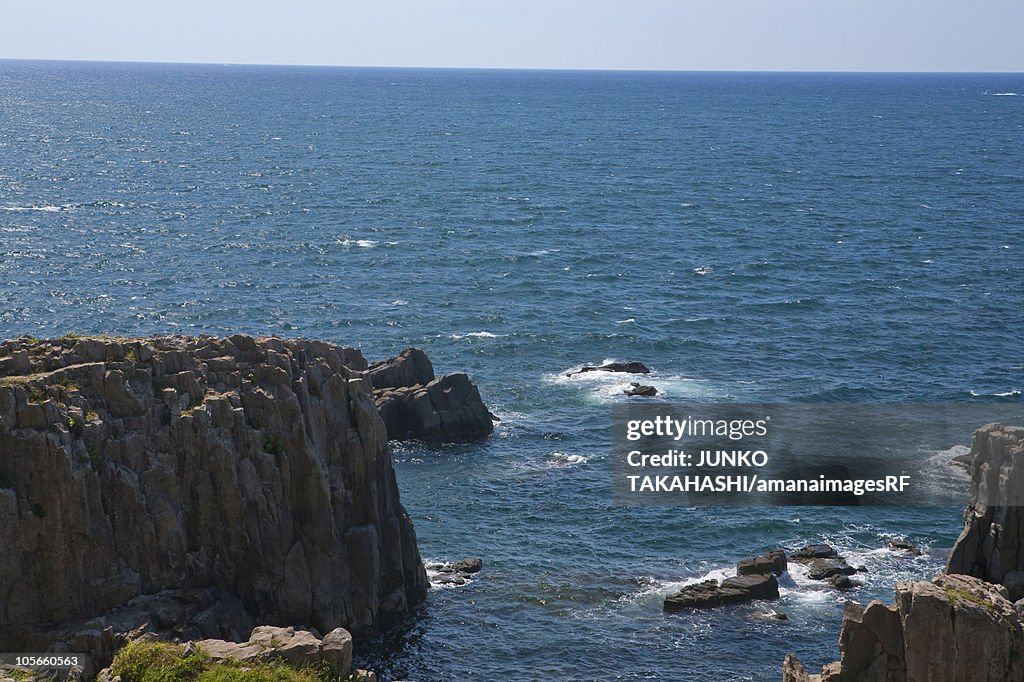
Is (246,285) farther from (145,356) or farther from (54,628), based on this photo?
(54,628)

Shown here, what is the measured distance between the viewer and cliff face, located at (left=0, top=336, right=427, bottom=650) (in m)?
58.4

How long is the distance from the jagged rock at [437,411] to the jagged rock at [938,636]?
5125 cm

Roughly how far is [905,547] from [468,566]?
89.1 feet

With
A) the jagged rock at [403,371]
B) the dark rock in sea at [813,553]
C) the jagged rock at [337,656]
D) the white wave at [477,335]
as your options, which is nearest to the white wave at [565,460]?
the jagged rock at [403,371]

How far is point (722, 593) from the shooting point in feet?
236

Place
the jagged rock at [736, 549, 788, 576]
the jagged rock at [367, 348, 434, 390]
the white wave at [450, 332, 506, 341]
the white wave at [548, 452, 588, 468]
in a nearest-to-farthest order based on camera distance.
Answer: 1. the jagged rock at [736, 549, 788, 576]
2. the white wave at [548, 452, 588, 468]
3. the jagged rock at [367, 348, 434, 390]
4. the white wave at [450, 332, 506, 341]

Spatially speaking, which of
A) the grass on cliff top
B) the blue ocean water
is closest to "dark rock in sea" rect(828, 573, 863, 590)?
the blue ocean water

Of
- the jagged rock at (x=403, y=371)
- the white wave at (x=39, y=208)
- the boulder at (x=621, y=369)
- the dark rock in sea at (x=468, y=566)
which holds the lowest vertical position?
the dark rock in sea at (x=468, y=566)

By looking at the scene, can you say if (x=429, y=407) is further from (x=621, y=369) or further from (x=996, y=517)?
(x=996, y=517)

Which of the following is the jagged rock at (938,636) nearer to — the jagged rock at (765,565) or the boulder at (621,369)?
the jagged rock at (765,565)

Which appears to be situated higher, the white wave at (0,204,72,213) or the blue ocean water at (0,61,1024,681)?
the white wave at (0,204,72,213)

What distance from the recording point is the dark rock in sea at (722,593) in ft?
234

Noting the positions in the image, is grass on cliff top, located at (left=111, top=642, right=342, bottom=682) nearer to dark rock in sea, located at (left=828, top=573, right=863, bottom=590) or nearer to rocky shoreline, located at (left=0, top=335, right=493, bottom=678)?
rocky shoreline, located at (left=0, top=335, right=493, bottom=678)

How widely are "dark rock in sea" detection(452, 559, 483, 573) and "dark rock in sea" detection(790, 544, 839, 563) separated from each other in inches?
756
